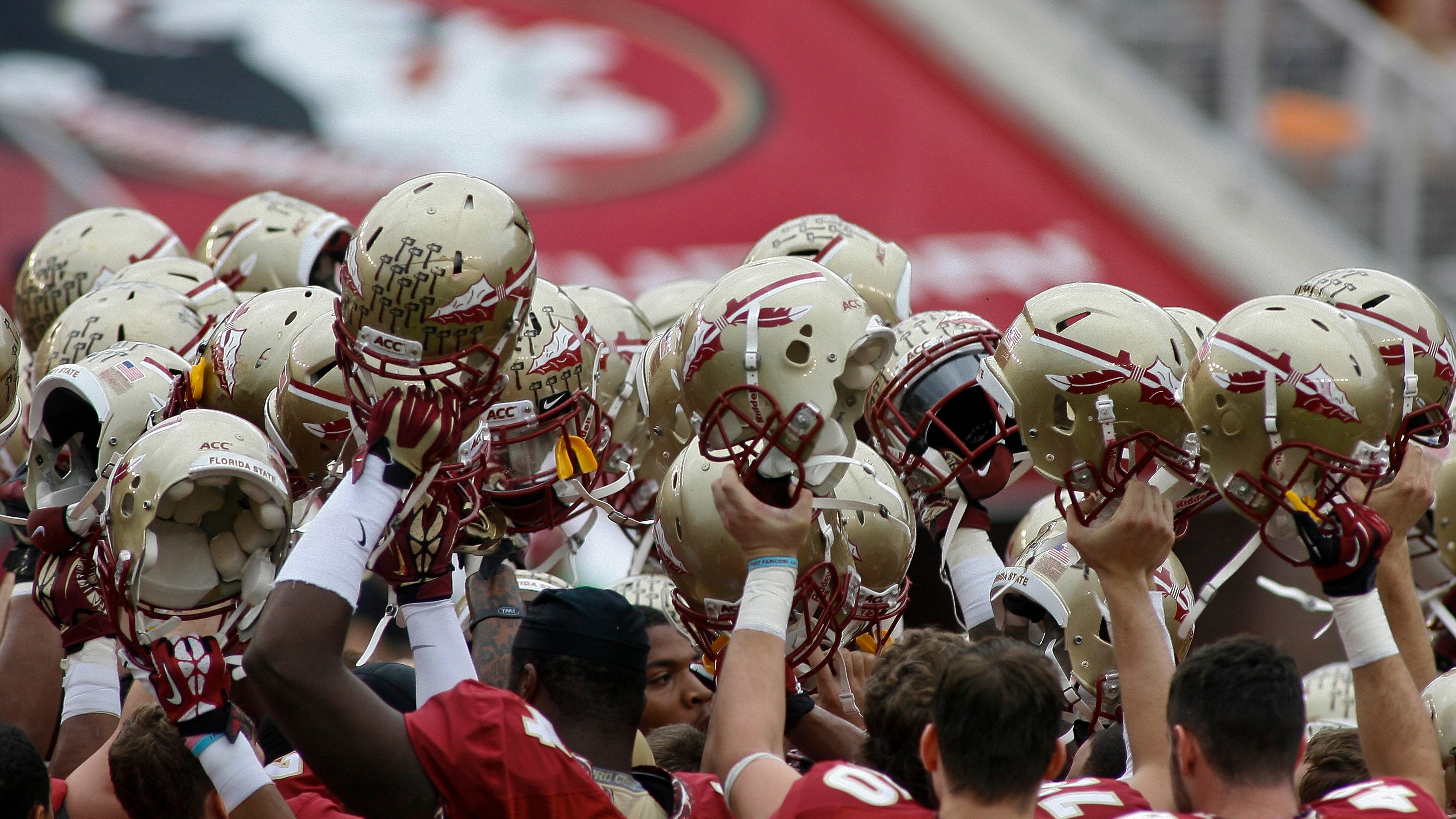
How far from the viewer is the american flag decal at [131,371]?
3984 millimetres

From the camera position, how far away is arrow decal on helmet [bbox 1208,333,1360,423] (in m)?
3.28

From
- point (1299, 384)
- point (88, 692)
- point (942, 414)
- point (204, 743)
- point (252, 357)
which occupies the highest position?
point (1299, 384)

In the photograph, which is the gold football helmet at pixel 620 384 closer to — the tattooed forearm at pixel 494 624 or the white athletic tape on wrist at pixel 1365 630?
the tattooed forearm at pixel 494 624

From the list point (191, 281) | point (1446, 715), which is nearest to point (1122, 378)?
point (1446, 715)

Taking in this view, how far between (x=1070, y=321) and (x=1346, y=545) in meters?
0.74

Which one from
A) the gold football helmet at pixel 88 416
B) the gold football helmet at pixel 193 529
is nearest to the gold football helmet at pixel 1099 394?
the gold football helmet at pixel 193 529

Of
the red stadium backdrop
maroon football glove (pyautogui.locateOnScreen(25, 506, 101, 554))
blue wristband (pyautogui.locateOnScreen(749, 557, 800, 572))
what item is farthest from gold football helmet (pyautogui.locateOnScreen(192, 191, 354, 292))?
the red stadium backdrop

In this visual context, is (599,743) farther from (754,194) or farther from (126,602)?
(754,194)

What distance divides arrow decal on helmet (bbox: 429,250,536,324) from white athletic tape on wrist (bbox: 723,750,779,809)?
0.96m

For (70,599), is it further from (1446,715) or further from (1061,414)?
(1446,715)

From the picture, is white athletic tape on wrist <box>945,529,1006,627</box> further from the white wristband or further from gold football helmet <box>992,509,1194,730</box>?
the white wristband

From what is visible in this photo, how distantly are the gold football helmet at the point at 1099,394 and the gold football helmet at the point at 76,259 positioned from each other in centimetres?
289

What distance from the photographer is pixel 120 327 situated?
175 inches

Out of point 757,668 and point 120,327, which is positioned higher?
point 757,668
